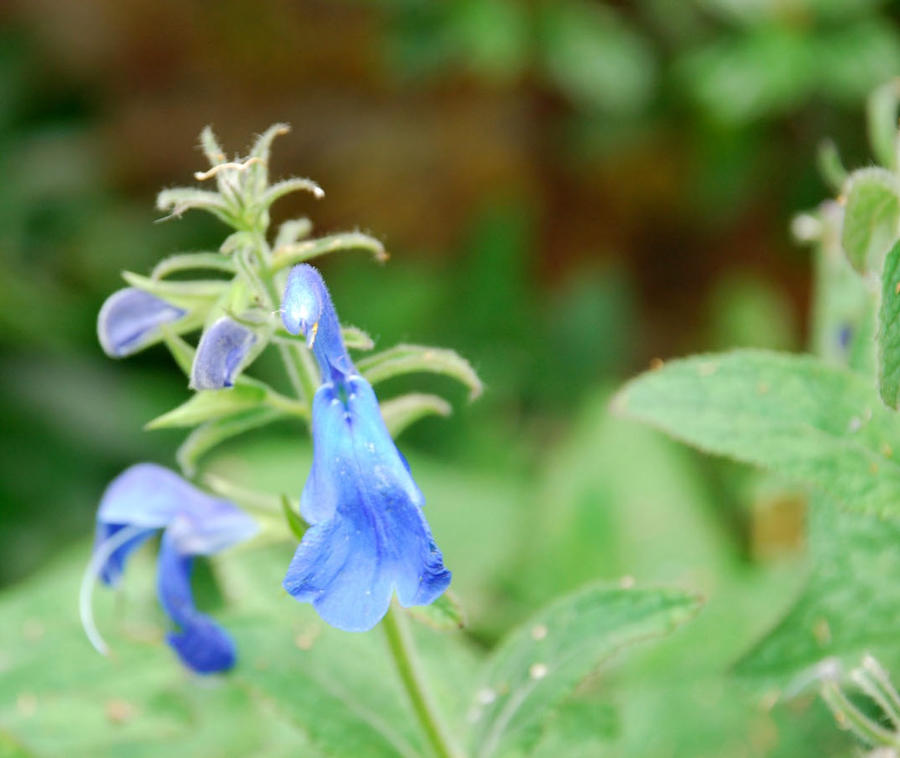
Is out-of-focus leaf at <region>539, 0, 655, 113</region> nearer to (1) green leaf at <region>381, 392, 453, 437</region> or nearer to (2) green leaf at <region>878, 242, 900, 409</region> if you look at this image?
(1) green leaf at <region>381, 392, 453, 437</region>

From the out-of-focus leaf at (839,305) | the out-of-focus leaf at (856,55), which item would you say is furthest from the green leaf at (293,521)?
the out-of-focus leaf at (856,55)

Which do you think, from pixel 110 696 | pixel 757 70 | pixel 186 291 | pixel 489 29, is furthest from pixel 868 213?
pixel 489 29

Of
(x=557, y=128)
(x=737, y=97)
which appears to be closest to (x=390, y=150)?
(x=557, y=128)

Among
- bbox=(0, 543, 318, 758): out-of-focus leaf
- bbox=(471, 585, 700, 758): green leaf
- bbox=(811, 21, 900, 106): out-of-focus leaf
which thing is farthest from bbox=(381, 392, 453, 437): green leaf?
bbox=(811, 21, 900, 106): out-of-focus leaf

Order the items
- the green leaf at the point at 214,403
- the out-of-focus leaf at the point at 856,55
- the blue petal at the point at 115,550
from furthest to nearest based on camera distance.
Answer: the out-of-focus leaf at the point at 856,55
the blue petal at the point at 115,550
the green leaf at the point at 214,403

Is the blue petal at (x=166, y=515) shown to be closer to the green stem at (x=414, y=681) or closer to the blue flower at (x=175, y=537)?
the blue flower at (x=175, y=537)

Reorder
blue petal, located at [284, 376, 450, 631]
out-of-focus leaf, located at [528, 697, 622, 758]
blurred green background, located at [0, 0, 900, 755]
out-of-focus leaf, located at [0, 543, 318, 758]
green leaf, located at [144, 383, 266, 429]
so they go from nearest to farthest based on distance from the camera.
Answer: blue petal, located at [284, 376, 450, 631] < green leaf, located at [144, 383, 266, 429] < out-of-focus leaf, located at [528, 697, 622, 758] < out-of-focus leaf, located at [0, 543, 318, 758] < blurred green background, located at [0, 0, 900, 755]

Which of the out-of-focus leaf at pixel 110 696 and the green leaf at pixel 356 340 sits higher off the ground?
the green leaf at pixel 356 340

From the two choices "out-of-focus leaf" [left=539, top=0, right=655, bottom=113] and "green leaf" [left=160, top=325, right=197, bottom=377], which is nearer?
"green leaf" [left=160, top=325, right=197, bottom=377]
